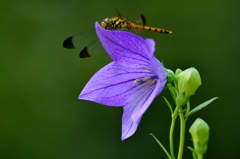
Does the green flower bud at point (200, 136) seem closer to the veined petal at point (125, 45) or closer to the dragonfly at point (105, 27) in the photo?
the veined petal at point (125, 45)

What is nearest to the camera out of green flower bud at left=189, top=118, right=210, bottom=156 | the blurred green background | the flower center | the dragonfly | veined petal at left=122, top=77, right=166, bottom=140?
green flower bud at left=189, top=118, right=210, bottom=156

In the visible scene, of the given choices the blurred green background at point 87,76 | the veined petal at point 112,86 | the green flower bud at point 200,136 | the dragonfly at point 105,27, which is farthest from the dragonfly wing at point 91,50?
the blurred green background at point 87,76

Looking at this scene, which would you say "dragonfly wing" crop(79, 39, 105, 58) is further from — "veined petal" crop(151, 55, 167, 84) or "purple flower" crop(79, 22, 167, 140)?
"veined petal" crop(151, 55, 167, 84)

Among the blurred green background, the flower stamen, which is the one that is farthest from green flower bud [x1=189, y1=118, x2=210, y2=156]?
the blurred green background

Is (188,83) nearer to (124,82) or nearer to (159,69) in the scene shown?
(159,69)

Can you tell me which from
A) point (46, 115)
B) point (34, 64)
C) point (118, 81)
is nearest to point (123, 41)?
point (118, 81)

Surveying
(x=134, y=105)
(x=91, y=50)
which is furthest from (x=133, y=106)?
(x=91, y=50)
